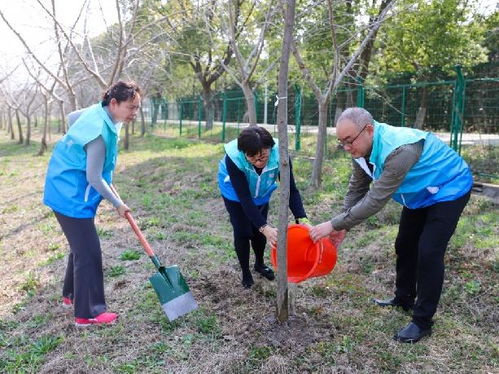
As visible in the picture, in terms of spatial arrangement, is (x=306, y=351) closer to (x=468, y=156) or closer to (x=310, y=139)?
(x=468, y=156)

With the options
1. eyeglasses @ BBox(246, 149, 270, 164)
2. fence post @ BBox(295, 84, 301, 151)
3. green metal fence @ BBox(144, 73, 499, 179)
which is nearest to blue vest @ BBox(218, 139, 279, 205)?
eyeglasses @ BBox(246, 149, 270, 164)

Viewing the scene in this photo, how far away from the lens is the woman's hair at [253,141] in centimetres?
281

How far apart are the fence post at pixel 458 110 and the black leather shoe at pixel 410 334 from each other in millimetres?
5018

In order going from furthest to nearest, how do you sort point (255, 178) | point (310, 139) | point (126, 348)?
point (310, 139) → point (255, 178) → point (126, 348)

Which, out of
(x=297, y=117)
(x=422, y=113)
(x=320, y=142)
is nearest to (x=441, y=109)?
(x=422, y=113)

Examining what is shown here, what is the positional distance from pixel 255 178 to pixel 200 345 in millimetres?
1117

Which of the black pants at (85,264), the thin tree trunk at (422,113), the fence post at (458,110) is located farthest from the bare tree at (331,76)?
the black pants at (85,264)

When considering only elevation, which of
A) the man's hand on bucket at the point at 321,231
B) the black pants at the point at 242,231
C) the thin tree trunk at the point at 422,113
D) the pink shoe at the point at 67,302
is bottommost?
the pink shoe at the point at 67,302

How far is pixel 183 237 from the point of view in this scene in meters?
5.15

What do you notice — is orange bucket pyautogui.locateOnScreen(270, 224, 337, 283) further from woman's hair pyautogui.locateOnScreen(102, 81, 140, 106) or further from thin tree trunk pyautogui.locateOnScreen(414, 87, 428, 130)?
thin tree trunk pyautogui.locateOnScreen(414, 87, 428, 130)

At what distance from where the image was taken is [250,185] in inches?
126

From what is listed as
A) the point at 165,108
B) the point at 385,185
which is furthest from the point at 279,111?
the point at 165,108

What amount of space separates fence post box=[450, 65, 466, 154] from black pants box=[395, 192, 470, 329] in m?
4.64

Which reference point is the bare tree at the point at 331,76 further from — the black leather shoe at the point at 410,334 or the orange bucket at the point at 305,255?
the black leather shoe at the point at 410,334
